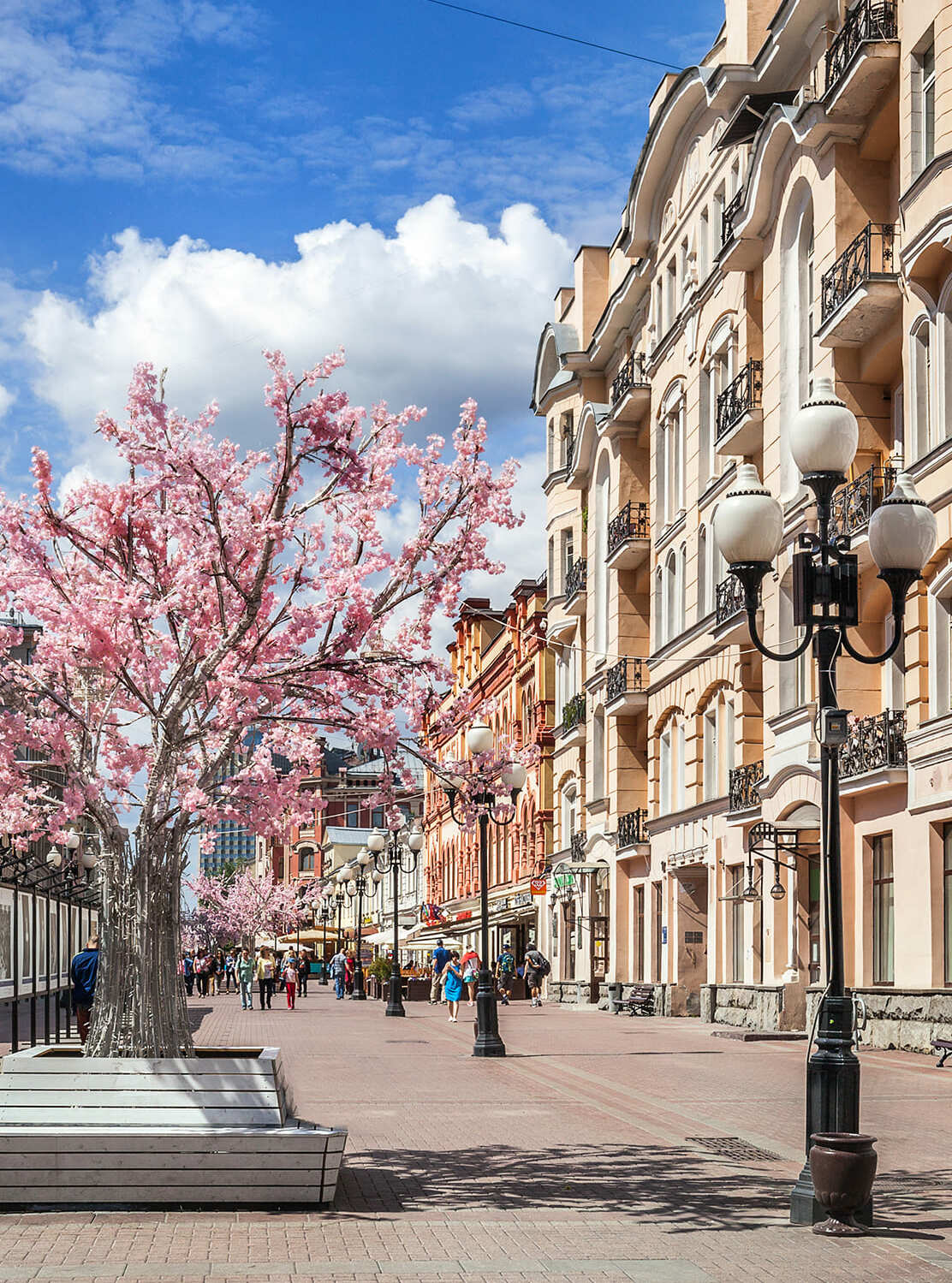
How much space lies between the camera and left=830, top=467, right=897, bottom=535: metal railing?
27219 millimetres

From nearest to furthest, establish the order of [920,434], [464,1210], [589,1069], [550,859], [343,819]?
[464,1210] → [589,1069] → [920,434] → [550,859] → [343,819]

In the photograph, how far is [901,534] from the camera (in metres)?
10.2

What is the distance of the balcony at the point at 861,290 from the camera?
88.9 ft

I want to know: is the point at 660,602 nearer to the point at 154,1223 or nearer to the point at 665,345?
the point at 665,345

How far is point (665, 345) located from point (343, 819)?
11805 cm

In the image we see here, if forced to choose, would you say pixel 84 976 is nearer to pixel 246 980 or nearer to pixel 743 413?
pixel 743 413

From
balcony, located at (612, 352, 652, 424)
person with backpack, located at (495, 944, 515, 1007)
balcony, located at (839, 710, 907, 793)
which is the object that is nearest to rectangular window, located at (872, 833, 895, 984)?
balcony, located at (839, 710, 907, 793)

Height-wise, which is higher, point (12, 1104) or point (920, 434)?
point (920, 434)

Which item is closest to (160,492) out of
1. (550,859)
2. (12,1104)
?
(12,1104)

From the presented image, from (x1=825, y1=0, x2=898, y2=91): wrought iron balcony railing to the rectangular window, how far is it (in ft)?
42.6

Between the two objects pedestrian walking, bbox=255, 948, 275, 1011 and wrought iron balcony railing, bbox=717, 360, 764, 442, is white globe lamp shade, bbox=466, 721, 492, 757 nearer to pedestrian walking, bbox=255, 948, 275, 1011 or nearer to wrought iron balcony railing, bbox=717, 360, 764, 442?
wrought iron balcony railing, bbox=717, 360, 764, 442

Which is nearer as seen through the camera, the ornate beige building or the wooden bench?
the ornate beige building

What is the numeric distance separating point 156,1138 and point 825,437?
561 centimetres

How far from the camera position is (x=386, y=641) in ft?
39.3
